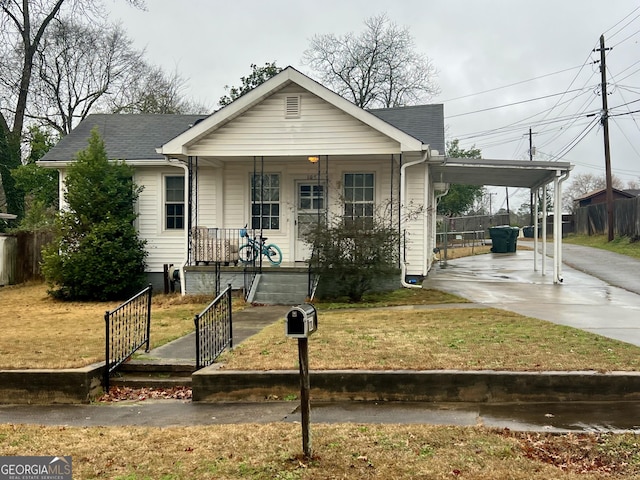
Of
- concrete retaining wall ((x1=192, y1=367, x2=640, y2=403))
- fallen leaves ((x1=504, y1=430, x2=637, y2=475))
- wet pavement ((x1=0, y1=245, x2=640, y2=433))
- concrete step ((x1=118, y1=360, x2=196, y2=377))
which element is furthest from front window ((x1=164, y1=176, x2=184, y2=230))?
A: fallen leaves ((x1=504, y1=430, x2=637, y2=475))

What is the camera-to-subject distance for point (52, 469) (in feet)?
→ 13.8

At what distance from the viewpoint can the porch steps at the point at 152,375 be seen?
7.31 meters

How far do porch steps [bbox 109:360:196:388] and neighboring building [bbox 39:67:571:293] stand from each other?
6.85 metres

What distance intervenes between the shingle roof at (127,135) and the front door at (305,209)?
4.09 m

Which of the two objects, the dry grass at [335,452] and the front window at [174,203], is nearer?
the dry grass at [335,452]

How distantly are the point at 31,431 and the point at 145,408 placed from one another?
1.22m

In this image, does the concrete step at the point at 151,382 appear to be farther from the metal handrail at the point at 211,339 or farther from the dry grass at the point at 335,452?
the dry grass at the point at 335,452

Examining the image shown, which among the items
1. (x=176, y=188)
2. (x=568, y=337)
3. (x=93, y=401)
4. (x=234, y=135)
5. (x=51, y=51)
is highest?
(x=51, y=51)

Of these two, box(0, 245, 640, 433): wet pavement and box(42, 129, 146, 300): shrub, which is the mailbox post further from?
box(42, 129, 146, 300): shrub

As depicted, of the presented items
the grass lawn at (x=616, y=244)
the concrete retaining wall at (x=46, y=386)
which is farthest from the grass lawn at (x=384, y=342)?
the grass lawn at (x=616, y=244)

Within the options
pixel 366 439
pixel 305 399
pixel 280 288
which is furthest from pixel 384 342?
pixel 280 288

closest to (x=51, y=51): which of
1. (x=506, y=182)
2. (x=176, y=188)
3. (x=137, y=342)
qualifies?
(x=176, y=188)

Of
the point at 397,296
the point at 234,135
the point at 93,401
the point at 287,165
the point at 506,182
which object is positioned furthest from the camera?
the point at 506,182

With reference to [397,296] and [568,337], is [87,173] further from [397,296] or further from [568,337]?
[568,337]
